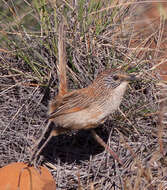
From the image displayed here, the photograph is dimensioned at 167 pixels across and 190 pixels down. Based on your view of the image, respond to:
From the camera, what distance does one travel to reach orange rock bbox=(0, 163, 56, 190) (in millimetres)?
3514

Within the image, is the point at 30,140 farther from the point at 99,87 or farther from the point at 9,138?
the point at 99,87

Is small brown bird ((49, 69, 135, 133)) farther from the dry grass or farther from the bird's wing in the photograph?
the dry grass

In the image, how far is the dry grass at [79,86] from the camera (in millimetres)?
4102

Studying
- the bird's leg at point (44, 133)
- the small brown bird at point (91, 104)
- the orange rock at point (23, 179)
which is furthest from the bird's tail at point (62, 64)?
the orange rock at point (23, 179)

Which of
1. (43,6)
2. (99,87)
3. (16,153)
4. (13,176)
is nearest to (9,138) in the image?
(16,153)

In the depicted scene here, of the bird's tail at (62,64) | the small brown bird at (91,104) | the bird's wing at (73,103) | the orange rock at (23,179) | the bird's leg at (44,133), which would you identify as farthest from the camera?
the bird's tail at (62,64)

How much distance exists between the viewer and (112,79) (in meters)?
3.78

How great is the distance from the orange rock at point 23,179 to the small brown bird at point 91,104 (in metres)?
0.46

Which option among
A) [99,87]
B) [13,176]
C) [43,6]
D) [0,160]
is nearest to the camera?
[13,176]

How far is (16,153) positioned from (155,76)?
5.65 feet

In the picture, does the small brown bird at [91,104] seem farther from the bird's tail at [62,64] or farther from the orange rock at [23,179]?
the orange rock at [23,179]

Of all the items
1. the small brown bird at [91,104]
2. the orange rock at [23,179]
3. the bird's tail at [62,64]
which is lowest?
the orange rock at [23,179]

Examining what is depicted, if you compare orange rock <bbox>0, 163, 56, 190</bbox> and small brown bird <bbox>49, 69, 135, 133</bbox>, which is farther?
small brown bird <bbox>49, 69, 135, 133</bbox>

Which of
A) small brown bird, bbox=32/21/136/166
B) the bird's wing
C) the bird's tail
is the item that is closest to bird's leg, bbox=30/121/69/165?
small brown bird, bbox=32/21/136/166
